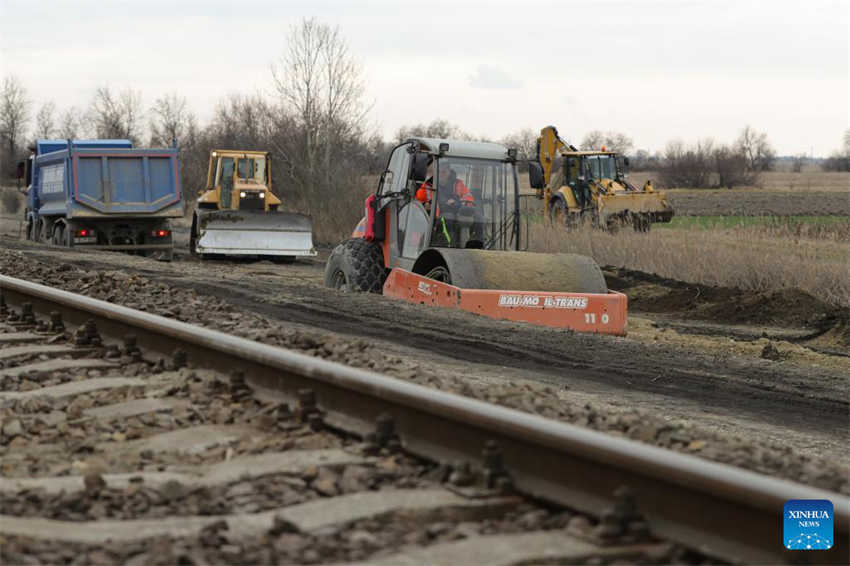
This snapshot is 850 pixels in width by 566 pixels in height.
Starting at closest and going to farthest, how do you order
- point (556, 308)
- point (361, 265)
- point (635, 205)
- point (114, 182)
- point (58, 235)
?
point (556, 308) → point (361, 265) → point (114, 182) → point (58, 235) → point (635, 205)

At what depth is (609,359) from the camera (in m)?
10.1

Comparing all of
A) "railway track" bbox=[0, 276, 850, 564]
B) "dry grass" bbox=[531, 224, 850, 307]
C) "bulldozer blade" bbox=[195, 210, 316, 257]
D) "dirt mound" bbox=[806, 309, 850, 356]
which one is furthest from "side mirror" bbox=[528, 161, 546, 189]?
"bulldozer blade" bbox=[195, 210, 316, 257]

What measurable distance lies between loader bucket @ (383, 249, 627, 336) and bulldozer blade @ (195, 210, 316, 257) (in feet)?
40.2

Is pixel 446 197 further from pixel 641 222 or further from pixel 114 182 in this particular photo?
pixel 641 222

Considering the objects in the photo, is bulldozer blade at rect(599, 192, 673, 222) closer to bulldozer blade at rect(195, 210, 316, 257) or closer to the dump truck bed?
bulldozer blade at rect(195, 210, 316, 257)

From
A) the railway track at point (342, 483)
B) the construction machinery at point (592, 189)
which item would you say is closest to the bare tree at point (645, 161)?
the construction machinery at point (592, 189)

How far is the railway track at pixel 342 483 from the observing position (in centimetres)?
338

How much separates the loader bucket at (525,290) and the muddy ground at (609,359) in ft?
1.66

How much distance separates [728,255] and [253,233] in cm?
1115

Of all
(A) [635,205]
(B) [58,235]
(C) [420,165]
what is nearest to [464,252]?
(C) [420,165]

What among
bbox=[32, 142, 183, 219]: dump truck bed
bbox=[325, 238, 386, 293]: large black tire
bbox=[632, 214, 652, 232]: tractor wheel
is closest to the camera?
bbox=[325, 238, 386, 293]: large black tire

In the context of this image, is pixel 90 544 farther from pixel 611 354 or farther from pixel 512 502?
pixel 611 354

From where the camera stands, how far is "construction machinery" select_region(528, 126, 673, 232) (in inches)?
1201

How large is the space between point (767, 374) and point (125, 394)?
6.33 meters
